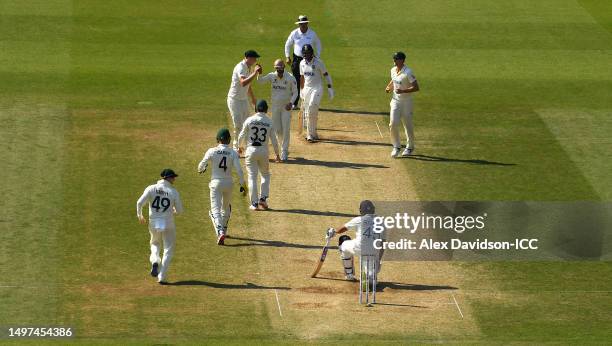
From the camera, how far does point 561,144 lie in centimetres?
3225

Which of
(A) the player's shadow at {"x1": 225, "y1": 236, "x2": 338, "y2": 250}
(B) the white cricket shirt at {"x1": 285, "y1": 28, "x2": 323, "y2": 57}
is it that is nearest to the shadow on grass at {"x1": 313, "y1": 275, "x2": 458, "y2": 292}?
(A) the player's shadow at {"x1": 225, "y1": 236, "x2": 338, "y2": 250}

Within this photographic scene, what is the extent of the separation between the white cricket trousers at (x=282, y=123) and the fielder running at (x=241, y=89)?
1.99 feet

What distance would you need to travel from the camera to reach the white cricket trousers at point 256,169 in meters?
27.7

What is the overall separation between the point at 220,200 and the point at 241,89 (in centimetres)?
480

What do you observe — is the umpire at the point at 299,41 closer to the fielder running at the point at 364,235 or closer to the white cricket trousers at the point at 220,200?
the white cricket trousers at the point at 220,200

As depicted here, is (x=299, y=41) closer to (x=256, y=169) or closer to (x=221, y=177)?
(x=256, y=169)

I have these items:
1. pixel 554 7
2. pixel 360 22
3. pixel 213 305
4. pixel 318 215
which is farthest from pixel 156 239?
pixel 554 7

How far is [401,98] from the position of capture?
101 ft

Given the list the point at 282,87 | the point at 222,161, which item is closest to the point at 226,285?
the point at 222,161

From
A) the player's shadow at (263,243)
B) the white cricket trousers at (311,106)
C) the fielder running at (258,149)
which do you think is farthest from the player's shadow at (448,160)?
the player's shadow at (263,243)

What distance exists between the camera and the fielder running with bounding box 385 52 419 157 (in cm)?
3047

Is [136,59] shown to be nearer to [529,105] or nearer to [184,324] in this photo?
[529,105]

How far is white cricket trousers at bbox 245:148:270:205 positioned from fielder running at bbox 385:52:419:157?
397 centimetres

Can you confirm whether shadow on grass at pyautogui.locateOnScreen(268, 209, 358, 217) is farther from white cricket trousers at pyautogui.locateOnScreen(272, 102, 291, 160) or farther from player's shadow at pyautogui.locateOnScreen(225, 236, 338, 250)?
white cricket trousers at pyautogui.locateOnScreen(272, 102, 291, 160)
